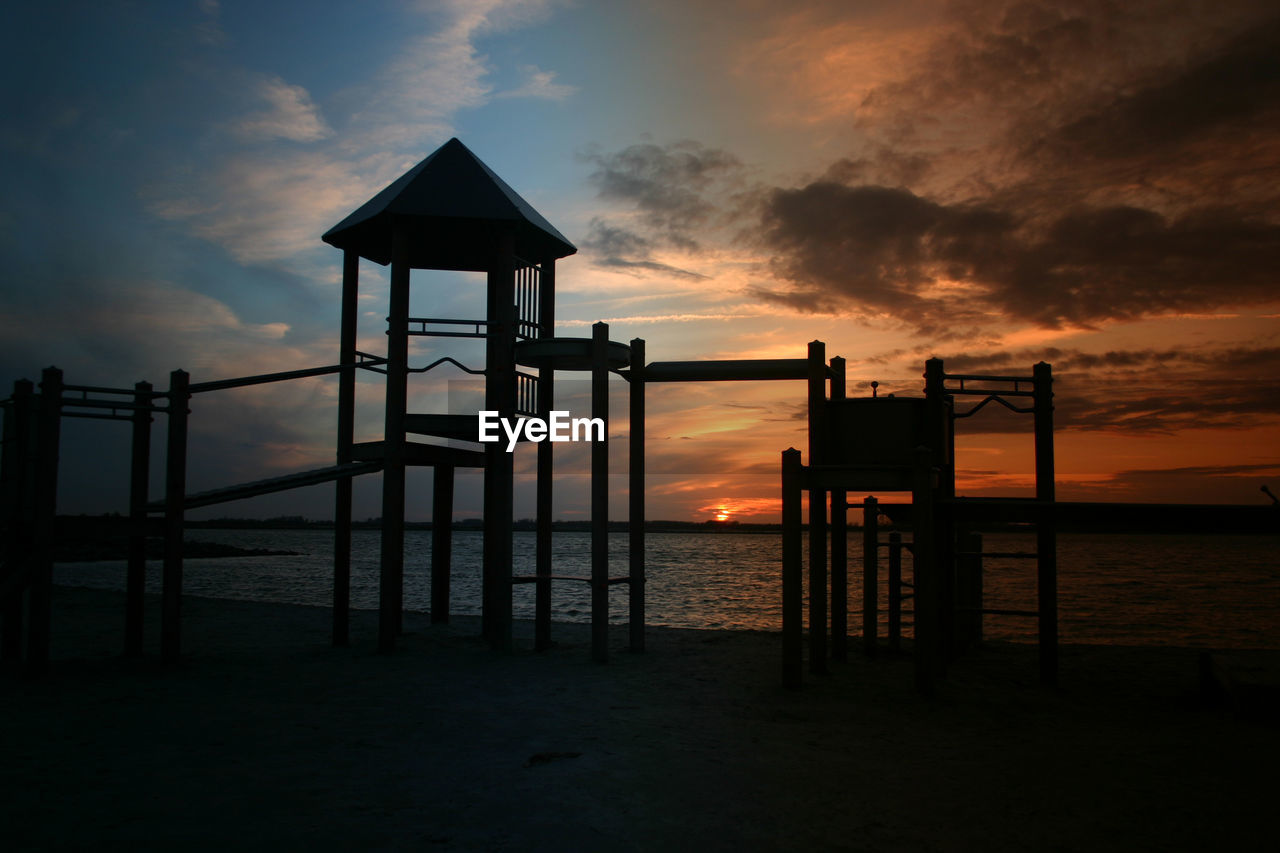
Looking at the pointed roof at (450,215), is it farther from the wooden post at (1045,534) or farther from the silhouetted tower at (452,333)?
the wooden post at (1045,534)

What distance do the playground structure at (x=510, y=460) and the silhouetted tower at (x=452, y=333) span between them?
0.10ft

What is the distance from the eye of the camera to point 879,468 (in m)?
8.99

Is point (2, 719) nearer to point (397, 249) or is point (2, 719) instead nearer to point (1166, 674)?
point (397, 249)

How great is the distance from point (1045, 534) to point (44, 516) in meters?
11.4

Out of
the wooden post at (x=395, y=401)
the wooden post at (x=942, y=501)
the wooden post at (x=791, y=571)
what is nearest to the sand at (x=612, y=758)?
the wooden post at (x=791, y=571)

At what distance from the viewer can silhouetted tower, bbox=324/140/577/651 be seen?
37.8 feet

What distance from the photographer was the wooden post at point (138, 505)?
10.7m

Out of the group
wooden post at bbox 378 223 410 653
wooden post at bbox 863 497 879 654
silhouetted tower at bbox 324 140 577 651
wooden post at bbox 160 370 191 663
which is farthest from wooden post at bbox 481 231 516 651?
wooden post at bbox 863 497 879 654

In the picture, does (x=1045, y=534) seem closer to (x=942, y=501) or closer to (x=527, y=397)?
(x=942, y=501)

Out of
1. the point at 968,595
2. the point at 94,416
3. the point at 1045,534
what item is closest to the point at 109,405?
the point at 94,416

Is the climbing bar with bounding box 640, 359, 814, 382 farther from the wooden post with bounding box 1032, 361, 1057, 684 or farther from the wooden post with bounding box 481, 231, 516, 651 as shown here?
the wooden post with bounding box 1032, 361, 1057, 684

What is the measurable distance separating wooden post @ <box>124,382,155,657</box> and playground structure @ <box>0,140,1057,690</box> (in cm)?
3

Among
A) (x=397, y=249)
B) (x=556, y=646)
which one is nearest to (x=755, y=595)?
(x=556, y=646)

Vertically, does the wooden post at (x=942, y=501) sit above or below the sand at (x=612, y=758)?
above
